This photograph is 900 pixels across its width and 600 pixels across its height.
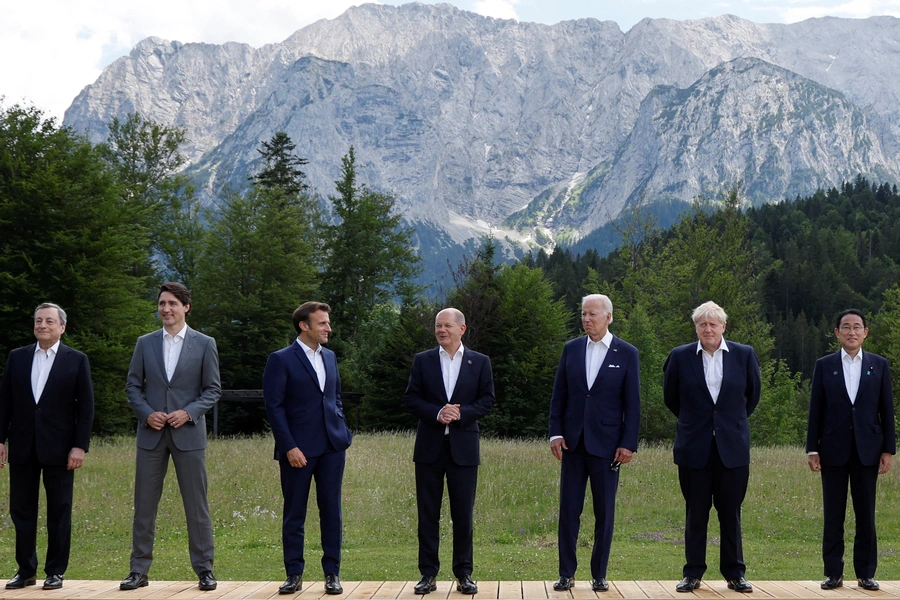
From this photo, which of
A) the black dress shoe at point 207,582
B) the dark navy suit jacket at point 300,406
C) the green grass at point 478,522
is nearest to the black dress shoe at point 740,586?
the green grass at point 478,522

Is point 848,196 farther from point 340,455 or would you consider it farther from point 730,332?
point 340,455

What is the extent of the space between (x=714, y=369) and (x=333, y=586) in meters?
3.84

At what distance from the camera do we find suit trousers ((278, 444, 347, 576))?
7684 mm

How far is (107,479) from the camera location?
17125 millimetres

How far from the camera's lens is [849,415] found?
8023 millimetres

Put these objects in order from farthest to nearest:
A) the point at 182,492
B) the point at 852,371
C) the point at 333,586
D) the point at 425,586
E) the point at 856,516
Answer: the point at 852,371 < the point at 856,516 < the point at 182,492 < the point at 425,586 < the point at 333,586

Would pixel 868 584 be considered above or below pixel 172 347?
below

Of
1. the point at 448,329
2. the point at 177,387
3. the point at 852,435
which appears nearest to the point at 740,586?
the point at 852,435

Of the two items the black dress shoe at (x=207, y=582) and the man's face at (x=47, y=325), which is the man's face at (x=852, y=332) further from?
the man's face at (x=47, y=325)

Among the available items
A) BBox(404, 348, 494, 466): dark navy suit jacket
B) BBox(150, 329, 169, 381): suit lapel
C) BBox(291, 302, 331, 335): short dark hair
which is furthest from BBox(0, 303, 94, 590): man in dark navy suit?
BBox(404, 348, 494, 466): dark navy suit jacket

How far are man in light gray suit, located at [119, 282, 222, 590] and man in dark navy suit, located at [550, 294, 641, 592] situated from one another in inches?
125

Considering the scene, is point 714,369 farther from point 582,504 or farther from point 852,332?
point 582,504

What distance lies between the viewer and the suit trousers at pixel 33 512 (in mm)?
7773

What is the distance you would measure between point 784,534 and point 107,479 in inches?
490
